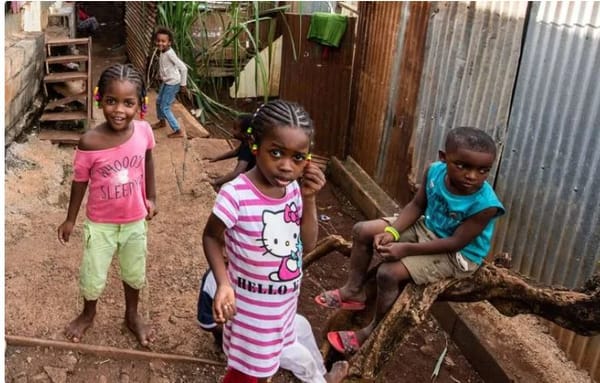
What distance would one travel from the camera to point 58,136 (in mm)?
6352

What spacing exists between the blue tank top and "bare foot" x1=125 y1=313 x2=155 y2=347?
1592 mm

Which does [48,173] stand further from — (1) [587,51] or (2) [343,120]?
(1) [587,51]

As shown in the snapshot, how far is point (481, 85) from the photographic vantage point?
4828mm

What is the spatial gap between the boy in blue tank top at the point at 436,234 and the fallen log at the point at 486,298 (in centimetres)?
7

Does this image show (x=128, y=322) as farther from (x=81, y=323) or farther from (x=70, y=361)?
(x=70, y=361)

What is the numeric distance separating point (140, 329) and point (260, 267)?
4.09 ft

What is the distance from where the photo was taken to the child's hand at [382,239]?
3.02 meters

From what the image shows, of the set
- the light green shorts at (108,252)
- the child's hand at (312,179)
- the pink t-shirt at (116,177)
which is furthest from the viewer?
the light green shorts at (108,252)

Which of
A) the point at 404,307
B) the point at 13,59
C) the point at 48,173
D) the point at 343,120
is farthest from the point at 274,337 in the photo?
the point at 343,120

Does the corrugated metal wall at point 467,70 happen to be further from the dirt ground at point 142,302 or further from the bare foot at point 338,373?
the bare foot at point 338,373

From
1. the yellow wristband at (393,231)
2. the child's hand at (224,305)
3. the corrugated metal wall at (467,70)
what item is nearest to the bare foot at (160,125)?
the corrugated metal wall at (467,70)

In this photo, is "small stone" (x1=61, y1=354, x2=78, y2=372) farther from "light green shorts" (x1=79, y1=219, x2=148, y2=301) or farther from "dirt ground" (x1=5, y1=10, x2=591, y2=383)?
"light green shorts" (x1=79, y1=219, x2=148, y2=301)

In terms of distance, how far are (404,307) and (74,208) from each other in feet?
5.44

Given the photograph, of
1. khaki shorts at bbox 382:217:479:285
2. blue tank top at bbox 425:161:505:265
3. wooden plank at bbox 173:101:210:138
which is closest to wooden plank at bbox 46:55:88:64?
wooden plank at bbox 173:101:210:138
